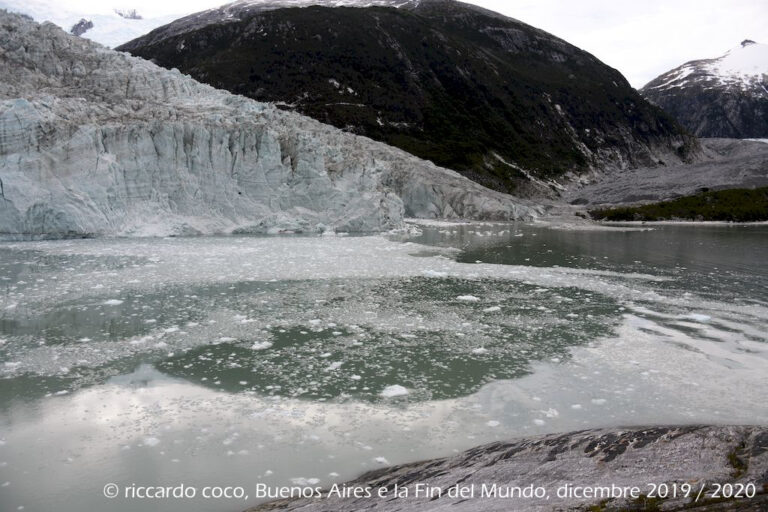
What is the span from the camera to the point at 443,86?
8356 cm

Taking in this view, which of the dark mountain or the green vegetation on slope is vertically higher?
the dark mountain

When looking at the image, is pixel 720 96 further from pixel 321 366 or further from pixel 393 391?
pixel 393 391

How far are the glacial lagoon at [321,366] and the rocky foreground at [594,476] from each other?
514mm

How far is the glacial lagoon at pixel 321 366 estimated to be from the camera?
14.3 feet

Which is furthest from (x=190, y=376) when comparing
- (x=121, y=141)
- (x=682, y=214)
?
(x=682, y=214)

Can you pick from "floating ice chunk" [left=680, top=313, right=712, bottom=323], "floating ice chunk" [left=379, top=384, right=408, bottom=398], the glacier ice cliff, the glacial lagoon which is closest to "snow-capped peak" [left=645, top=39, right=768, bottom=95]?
the glacier ice cliff

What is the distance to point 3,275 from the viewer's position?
11688mm

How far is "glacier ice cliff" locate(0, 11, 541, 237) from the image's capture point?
18.3 m

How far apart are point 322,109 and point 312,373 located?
6803 cm

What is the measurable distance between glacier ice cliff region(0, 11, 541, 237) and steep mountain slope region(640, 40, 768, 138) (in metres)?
129

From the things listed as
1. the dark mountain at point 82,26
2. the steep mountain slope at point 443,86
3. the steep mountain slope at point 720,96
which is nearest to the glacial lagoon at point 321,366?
the steep mountain slope at point 443,86

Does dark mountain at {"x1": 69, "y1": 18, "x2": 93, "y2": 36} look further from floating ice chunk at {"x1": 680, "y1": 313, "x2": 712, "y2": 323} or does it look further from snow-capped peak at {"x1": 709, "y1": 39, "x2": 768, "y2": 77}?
snow-capped peak at {"x1": 709, "y1": 39, "x2": 768, "y2": 77}

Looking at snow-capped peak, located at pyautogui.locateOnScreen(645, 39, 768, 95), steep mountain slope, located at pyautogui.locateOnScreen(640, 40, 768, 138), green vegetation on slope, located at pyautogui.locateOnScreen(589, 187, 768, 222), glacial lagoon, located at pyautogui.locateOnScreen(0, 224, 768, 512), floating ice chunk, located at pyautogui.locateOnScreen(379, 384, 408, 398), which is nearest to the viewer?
glacial lagoon, located at pyautogui.locateOnScreen(0, 224, 768, 512)

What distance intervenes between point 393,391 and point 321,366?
3.57 feet
